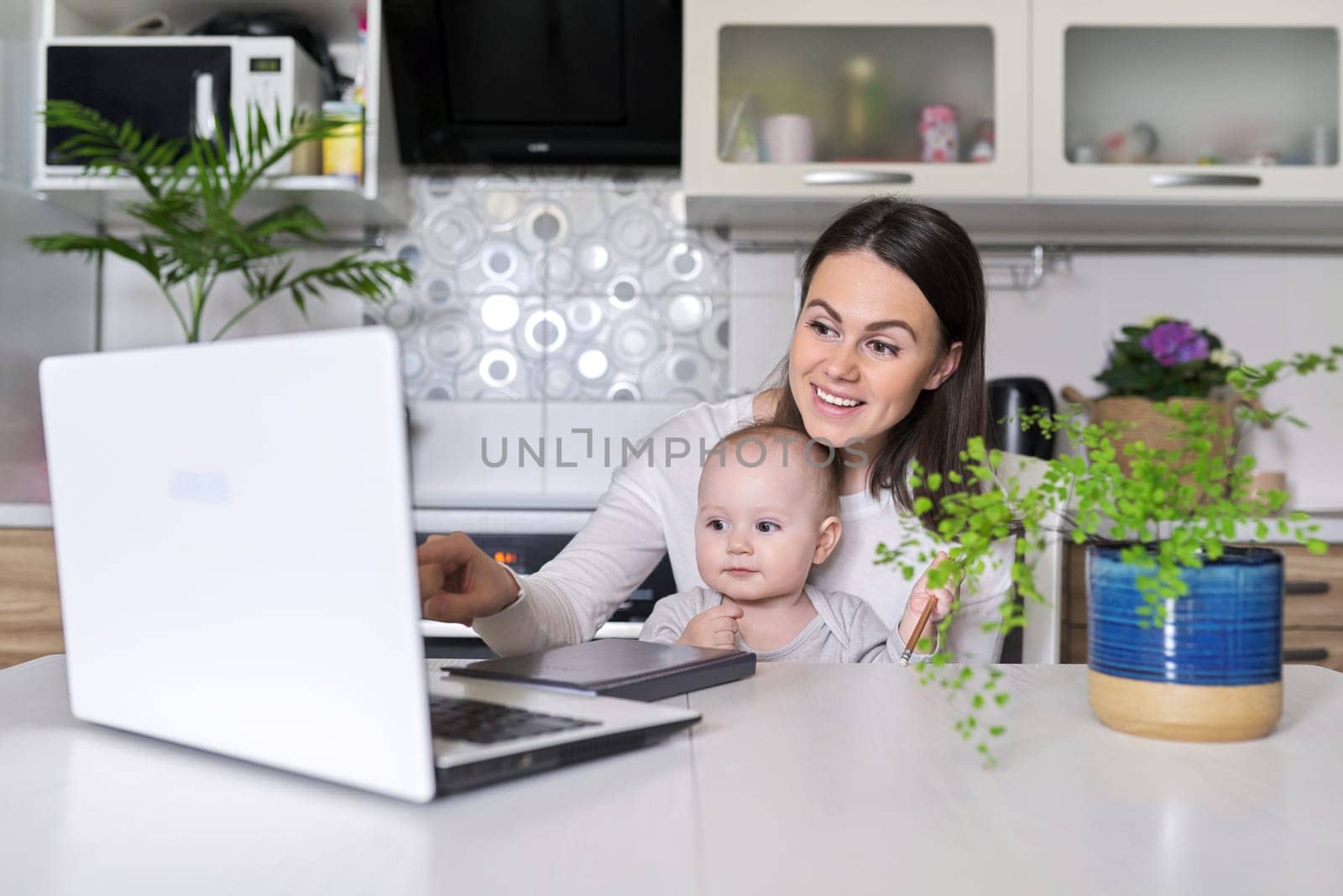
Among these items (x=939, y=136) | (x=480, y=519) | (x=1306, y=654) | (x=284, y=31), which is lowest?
(x=1306, y=654)

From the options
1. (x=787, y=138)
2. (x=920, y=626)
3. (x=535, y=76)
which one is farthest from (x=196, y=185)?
(x=920, y=626)

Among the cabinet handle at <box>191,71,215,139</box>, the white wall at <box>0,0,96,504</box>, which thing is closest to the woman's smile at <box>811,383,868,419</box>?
the cabinet handle at <box>191,71,215,139</box>

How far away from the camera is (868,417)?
5.12 feet

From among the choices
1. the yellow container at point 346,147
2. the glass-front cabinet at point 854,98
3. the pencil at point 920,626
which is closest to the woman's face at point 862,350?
the pencil at point 920,626

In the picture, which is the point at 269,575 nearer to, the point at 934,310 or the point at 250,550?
the point at 250,550

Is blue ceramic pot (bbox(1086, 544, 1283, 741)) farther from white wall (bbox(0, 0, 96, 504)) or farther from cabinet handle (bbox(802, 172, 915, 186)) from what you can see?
white wall (bbox(0, 0, 96, 504))

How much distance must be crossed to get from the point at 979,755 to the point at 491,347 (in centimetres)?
213

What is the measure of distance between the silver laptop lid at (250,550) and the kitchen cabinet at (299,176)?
1.69 m

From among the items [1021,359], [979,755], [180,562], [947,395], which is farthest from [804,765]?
[1021,359]

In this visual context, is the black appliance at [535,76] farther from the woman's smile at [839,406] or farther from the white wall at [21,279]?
the woman's smile at [839,406]

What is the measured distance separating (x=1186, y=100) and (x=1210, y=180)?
0.22 meters

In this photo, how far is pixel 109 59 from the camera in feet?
7.78

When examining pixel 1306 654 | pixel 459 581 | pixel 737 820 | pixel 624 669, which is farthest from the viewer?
pixel 1306 654

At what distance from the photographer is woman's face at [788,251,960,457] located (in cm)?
155
